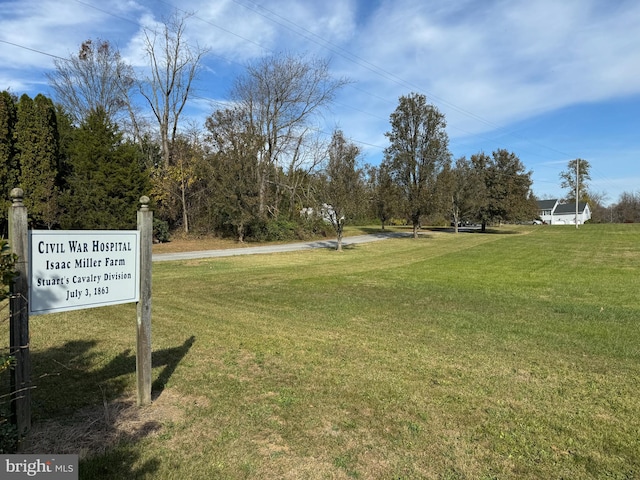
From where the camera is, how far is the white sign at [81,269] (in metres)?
2.82

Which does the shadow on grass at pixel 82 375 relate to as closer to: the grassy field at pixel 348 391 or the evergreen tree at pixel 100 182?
the grassy field at pixel 348 391

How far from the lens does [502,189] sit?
4534 centimetres

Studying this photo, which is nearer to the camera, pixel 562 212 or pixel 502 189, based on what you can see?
pixel 502 189

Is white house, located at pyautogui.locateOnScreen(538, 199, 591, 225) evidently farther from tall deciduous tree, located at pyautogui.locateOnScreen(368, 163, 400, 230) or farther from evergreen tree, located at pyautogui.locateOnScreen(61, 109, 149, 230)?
evergreen tree, located at pyautogui.locateOnScreen(61, 109, 149, 230)

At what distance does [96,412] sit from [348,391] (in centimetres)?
221

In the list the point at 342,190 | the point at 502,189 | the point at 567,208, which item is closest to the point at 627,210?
the point at 567,208

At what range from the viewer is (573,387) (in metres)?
3.92

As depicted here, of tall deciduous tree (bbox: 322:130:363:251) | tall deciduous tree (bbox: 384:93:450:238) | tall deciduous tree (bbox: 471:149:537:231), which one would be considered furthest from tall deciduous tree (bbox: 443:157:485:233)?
tall deciduous tree (bbox: 322:130:363:251)

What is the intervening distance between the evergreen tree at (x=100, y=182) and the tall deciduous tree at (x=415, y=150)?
2203cm

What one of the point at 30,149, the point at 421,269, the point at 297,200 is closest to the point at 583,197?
the point at 297,200

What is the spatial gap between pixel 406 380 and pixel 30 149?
22.3 m

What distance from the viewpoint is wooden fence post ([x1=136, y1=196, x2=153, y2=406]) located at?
138 inches

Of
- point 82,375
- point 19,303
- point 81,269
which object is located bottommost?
point 82,375

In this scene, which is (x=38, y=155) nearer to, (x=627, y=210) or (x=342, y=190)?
(x=342, y=190)
